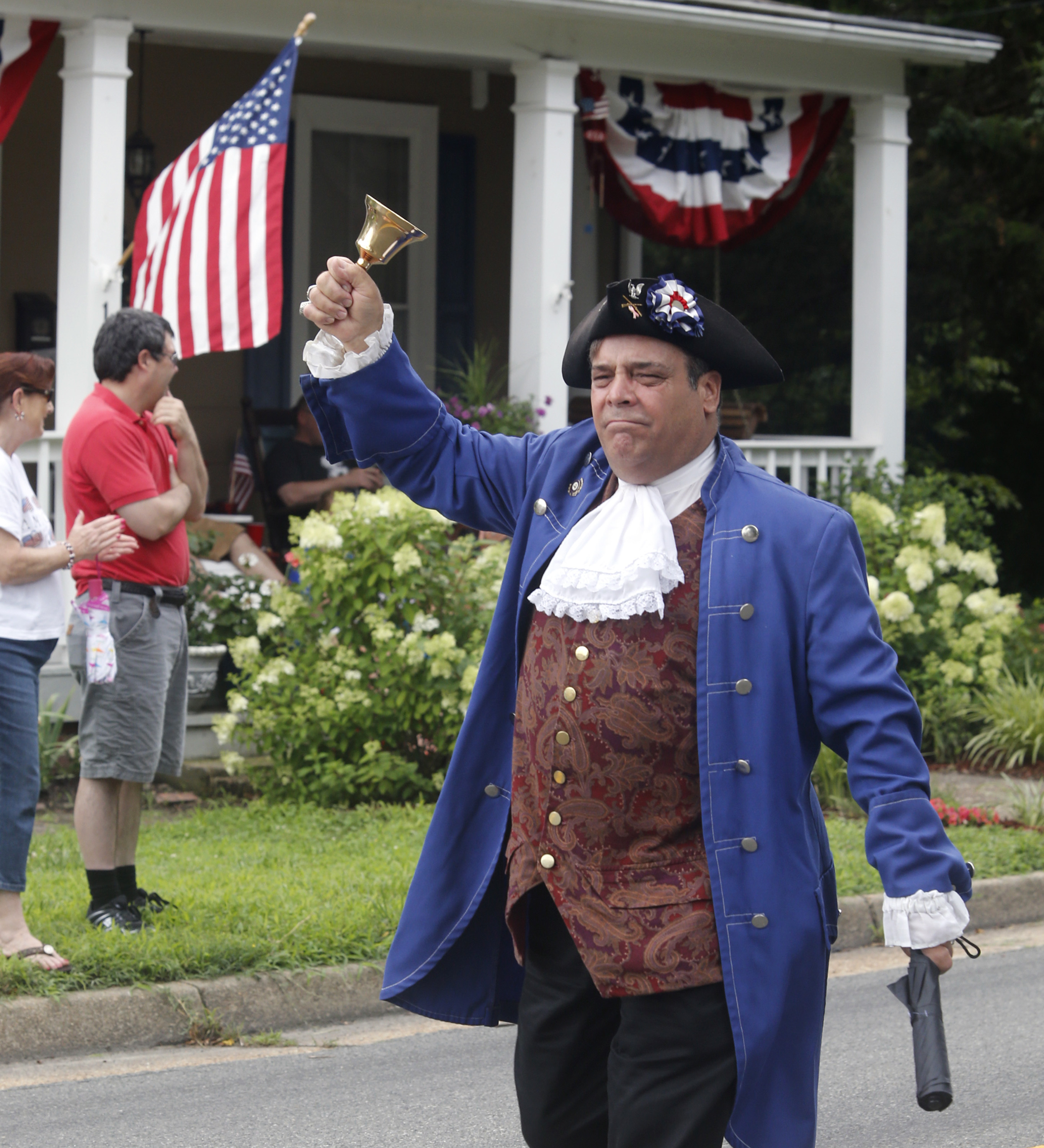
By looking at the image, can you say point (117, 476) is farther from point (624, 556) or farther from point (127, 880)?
point (624, 556)

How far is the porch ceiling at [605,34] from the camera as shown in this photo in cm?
912

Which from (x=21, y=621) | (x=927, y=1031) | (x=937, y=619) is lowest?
(x=927, y=1031)

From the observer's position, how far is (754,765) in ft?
9.24

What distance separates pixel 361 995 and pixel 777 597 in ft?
9.93

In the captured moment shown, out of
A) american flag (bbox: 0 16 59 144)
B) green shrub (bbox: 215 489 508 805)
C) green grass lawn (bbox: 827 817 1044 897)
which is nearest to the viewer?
green grass lawn (bbox: 827 817 1044 897)

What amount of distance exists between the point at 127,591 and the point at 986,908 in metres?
3.69

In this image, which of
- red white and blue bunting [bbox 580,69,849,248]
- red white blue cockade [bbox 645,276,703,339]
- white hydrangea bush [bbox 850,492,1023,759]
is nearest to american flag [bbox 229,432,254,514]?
red white and blue bunting [bbox 580,69,849,248]

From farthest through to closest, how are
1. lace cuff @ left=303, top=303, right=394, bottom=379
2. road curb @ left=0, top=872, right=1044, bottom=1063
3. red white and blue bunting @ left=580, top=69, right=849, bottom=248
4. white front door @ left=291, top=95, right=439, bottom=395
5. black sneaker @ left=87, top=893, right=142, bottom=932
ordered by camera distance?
white front door @ left=291, top=95, right=439, bottom=395, red white and blue bunting @ left=580, top=69, right=849, bottom=248, black sneaker @ left=87, top=893, right=142, bottom=932, road curb @ left=0, top=872, right=1044, bottom=1063, lace cuff @ left=303, top=303, right=394, bottom=379

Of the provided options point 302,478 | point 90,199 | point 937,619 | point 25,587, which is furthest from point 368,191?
point 25,587

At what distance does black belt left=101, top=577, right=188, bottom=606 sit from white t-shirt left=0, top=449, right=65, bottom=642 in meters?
0.22

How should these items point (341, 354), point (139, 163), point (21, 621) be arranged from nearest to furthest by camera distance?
point (341, 354) → point (21, 621) → point (139, 163)

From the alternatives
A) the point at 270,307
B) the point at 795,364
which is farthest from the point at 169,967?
the point at 795,364

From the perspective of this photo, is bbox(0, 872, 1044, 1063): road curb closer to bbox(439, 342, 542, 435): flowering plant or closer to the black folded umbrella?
the black folded umbrella

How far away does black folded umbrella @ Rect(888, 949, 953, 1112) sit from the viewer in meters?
2.56
